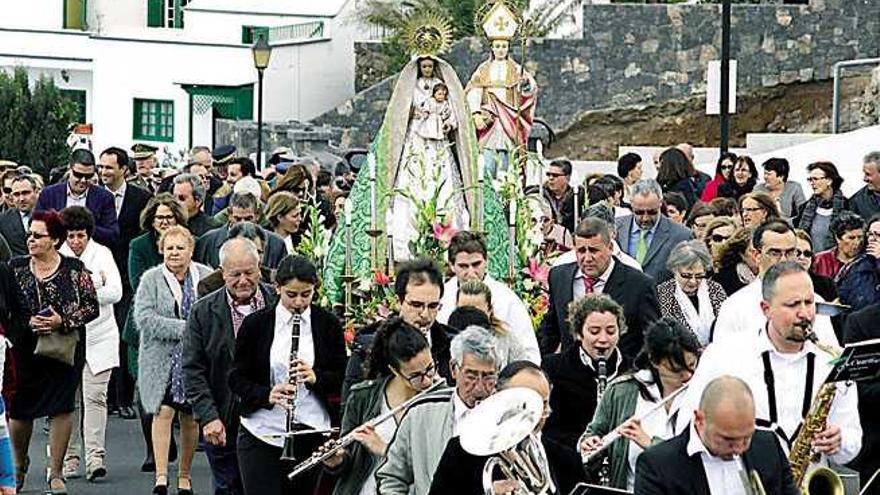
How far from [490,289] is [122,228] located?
6.69 m

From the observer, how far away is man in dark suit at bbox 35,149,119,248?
1825 cm

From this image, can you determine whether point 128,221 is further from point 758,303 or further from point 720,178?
point 758,303

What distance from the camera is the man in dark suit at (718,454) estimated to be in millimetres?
8062

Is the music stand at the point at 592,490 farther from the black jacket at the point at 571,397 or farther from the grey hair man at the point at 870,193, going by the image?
the grey hair man at the point at 870,193

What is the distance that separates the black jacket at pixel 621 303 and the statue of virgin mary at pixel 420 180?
2.80 metres

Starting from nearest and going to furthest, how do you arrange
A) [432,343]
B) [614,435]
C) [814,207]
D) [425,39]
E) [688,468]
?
1. [688,468]
2. [614,435]
3. [432,343]
4. [425,39]
5. [814,207]

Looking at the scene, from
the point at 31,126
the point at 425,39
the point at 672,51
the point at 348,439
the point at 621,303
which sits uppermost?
the point at 672,51

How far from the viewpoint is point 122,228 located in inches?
735

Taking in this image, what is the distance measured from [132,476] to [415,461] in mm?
6705

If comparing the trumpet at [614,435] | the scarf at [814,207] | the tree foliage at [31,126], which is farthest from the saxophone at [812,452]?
the tree foliage at [31,126]

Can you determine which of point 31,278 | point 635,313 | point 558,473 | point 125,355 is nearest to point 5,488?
point 31,278

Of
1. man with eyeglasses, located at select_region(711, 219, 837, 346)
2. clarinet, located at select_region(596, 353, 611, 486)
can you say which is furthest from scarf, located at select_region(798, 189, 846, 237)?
clarinet, located at select_region(596, 353, 611, 486)

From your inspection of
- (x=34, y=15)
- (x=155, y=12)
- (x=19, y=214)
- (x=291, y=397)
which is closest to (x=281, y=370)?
(x=291, y=397)

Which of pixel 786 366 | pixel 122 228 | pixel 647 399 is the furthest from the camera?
pixel 122 228
